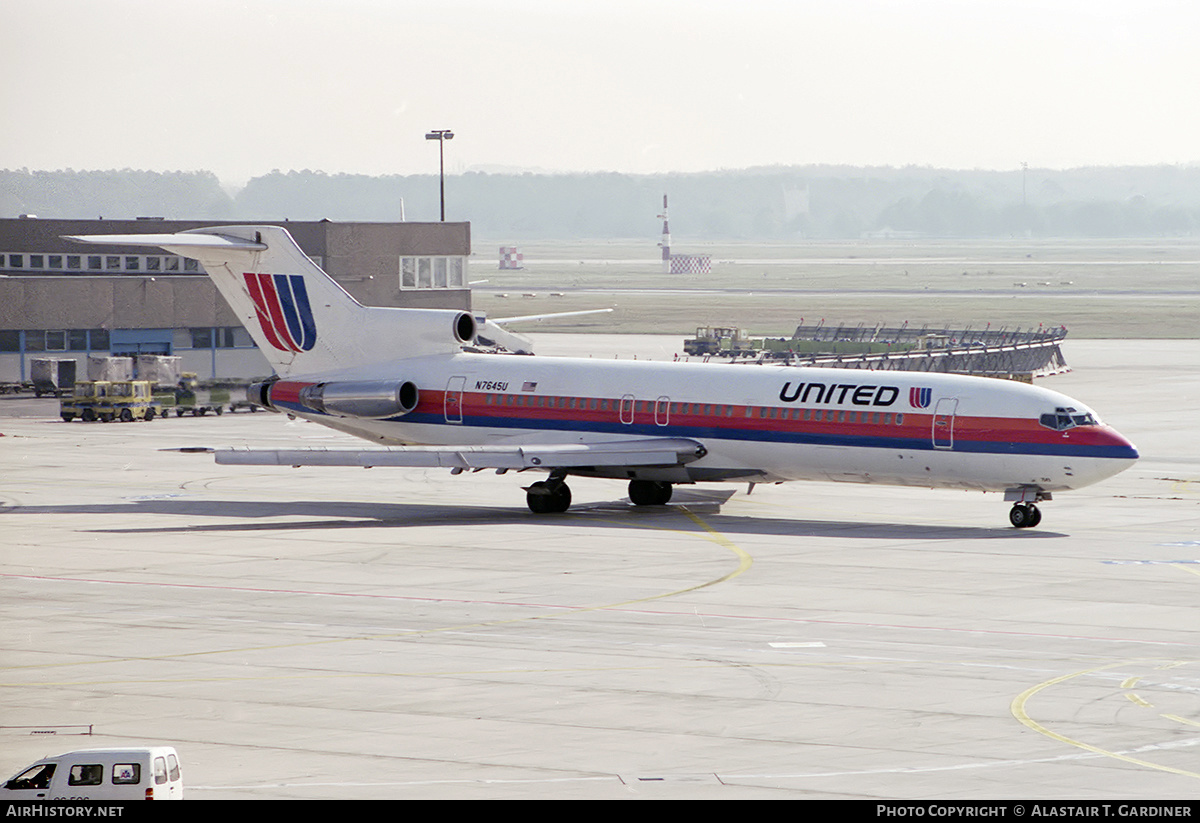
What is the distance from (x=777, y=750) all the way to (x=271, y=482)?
31688mm

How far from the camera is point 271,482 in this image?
4778cm

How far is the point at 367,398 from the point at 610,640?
63.0ft

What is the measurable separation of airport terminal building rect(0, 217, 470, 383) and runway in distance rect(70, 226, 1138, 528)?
26528mm

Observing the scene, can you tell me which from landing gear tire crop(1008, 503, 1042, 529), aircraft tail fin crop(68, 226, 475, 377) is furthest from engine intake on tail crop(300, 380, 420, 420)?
landing gear tire crop(1008, 503, 1042, 529)

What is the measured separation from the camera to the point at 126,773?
14.3m

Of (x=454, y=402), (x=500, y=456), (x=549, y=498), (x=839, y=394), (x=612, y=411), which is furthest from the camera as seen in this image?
(x=454, y=402)

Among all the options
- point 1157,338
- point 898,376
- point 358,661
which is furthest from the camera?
point 1157,338

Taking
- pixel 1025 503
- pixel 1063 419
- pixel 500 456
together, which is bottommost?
pixel 1025 503

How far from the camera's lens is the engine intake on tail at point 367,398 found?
4266cm

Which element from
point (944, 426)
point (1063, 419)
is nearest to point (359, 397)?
point (944, 426)

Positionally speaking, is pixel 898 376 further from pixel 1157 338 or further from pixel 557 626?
pixel 1157 338

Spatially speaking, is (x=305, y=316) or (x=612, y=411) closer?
(x=612, y=411)

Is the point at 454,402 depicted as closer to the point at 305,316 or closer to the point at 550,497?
the point at 550,497
